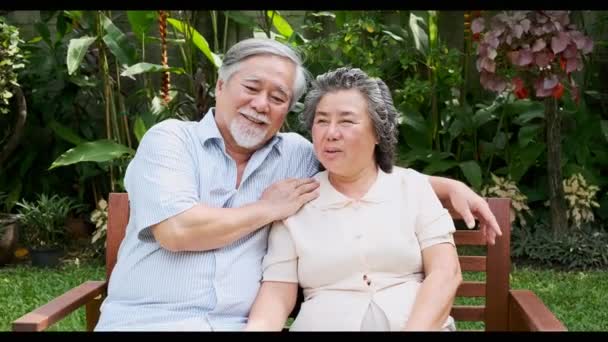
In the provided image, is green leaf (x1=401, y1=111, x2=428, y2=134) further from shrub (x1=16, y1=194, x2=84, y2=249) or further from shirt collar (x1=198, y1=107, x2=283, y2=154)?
shirt collar (x1=198, y1=107, x2=283, y2=154)

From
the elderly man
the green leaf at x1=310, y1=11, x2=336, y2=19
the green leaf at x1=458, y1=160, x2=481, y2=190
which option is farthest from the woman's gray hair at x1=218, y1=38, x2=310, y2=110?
the green leaf at x1=310, y1=11, x2=336, y2=19

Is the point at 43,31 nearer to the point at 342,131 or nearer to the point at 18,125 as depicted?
the point at 18,125

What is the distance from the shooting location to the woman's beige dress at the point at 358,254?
88.8 inches

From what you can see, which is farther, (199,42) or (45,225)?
(45,225)

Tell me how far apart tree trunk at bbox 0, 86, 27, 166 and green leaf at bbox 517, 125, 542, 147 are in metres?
3.28

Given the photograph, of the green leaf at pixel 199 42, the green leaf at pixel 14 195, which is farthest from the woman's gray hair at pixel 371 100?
the green leaf at pixel 14 195

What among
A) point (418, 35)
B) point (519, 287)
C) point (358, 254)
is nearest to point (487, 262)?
point (358, 254)

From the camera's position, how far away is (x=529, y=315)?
2.16 meters

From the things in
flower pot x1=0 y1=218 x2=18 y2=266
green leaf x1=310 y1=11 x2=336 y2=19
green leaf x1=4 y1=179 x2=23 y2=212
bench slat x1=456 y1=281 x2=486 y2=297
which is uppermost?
green leaf x1=310 y1=11 x2=336 y2=19

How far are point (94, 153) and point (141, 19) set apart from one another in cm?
89

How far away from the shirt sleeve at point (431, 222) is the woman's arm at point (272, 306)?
38 centimetres

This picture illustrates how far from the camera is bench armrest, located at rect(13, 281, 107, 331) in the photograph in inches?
80.6
